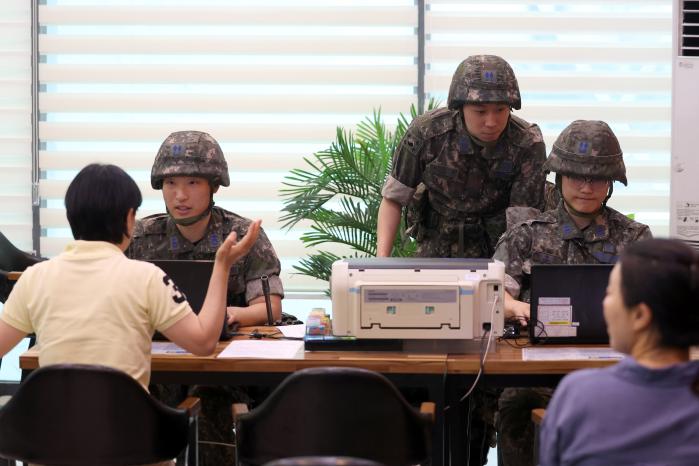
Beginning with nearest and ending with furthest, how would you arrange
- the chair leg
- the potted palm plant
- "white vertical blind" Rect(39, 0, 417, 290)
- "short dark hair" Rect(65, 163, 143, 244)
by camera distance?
"short dark hair" Rect(65, 163, 143, 244) → the chair leg → the potted palm plant → "white vertical blind" Rect(39, 0, 417, 290)

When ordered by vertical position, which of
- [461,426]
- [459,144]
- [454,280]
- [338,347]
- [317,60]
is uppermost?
[317,60]

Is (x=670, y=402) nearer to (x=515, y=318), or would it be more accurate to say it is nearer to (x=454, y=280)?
(x=454, y=280)

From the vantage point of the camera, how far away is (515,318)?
12.7ft

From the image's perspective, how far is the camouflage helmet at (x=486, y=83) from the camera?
171 inches

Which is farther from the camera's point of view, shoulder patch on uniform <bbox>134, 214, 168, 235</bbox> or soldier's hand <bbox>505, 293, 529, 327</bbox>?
shoulder patch on uniform <bbox>134, 214, 168, 235</bbox>

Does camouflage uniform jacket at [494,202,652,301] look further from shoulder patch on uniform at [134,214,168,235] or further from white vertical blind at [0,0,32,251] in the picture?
white vertical blind at [0,0,32,251]

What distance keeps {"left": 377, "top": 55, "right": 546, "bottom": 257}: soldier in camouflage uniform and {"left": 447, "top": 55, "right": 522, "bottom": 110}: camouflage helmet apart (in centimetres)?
11

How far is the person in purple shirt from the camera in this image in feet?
6.98

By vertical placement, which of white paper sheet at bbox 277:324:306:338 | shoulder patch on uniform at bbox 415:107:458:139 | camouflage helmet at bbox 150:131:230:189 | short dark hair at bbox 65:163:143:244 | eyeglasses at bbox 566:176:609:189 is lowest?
white paper sheet at bbox 277:324:306:338

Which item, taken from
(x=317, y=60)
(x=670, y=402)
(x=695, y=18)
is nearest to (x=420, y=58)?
(x=317, y=60)

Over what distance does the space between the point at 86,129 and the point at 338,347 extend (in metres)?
3.81

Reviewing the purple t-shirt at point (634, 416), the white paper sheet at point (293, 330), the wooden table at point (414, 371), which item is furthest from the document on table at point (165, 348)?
the purple t-shirt at point (634, 416)

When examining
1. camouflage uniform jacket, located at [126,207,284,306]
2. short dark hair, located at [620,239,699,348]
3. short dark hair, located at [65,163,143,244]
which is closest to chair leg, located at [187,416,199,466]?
short dark hair, located at [65,163,143,244]

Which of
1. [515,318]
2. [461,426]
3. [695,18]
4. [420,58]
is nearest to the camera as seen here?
[461,426]
